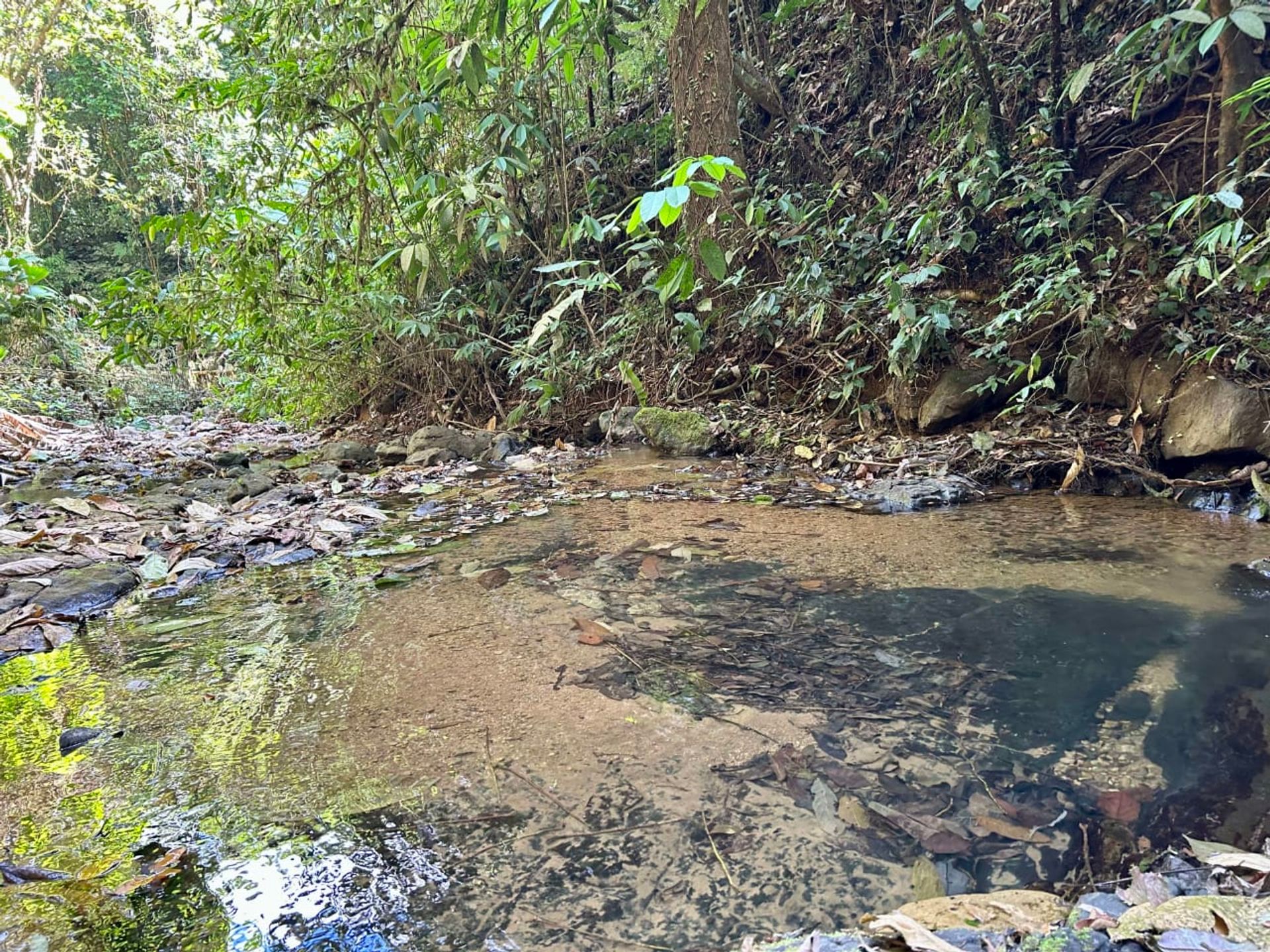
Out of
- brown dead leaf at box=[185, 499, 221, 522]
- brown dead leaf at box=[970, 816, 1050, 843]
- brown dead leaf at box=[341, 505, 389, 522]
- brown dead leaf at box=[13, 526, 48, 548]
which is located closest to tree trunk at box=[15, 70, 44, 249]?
brown dead leaf at box=[185, 499, 221, 522]

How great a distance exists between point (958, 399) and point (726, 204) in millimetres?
2089

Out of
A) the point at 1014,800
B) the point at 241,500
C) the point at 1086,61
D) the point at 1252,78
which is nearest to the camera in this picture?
the point at 1014,800

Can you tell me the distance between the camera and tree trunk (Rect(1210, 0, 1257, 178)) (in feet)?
10.0

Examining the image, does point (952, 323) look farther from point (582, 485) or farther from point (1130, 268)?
point (582, 485)

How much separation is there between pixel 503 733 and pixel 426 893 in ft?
1.31

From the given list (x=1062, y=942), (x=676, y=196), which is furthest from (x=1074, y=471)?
(x=1062, y=942)

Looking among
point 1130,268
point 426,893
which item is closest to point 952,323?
point 1130,268

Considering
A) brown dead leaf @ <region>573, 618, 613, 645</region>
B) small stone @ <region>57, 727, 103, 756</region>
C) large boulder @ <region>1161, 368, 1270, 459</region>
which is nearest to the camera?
small stone @ <region>57, 727, 103, 756</region>

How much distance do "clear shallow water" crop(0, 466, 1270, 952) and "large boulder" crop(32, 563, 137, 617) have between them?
179mm

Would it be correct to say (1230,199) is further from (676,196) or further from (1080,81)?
(676,196)

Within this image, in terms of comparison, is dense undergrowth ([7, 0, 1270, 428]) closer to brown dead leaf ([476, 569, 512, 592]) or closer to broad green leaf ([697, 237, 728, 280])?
broad green leaf ([697, 237, 728, 280])

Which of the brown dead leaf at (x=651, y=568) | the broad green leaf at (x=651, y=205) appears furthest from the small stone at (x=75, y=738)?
the broad green leaf at (x=651, y=205)

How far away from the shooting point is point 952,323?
3699 mm

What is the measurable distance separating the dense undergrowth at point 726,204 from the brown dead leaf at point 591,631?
37.0 inches
